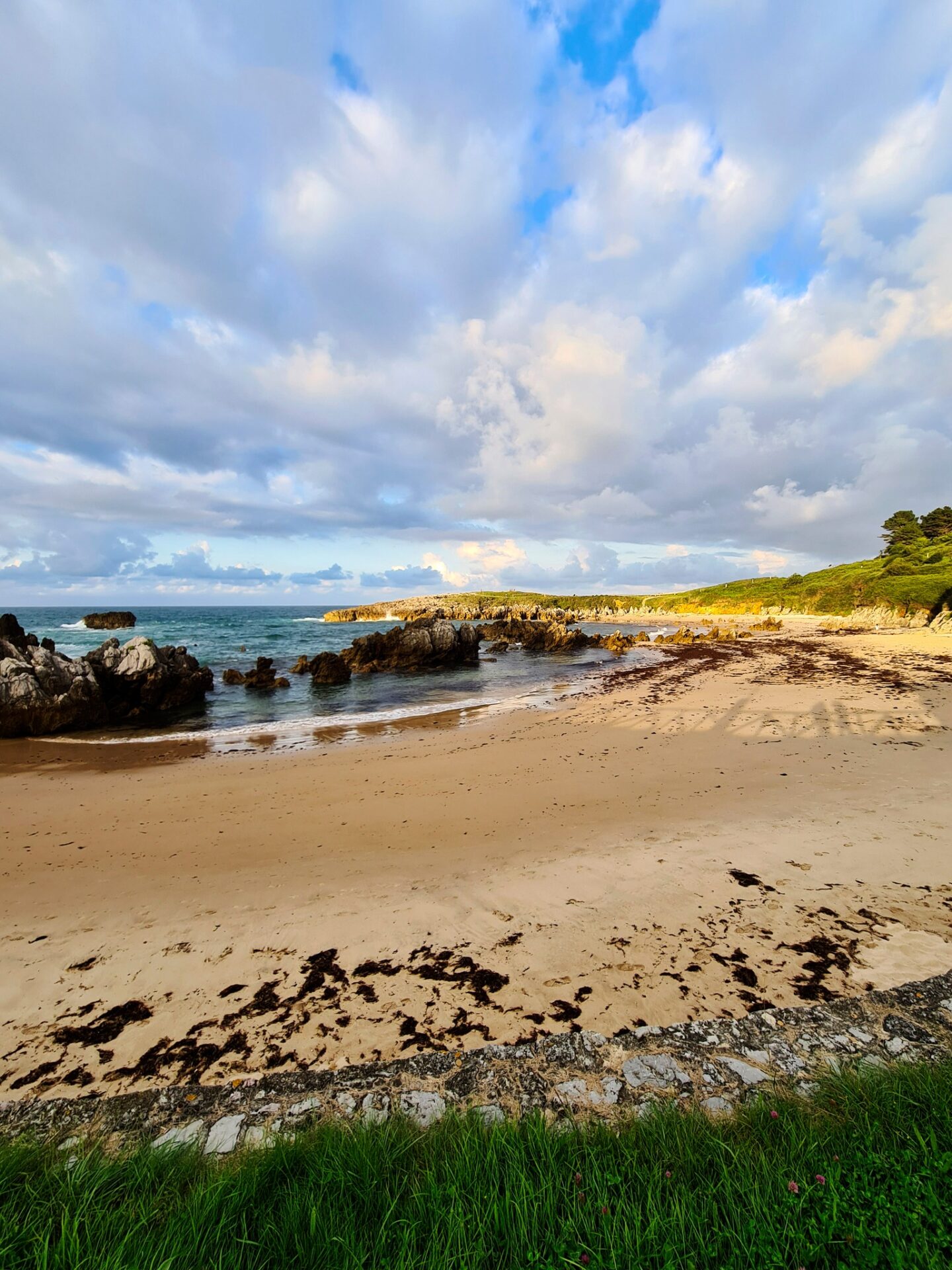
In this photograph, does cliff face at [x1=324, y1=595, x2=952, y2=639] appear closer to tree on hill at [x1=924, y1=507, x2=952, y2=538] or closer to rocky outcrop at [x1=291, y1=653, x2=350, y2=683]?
rocky outcrop at [x1=291, y1=653, x2=350, y2=683]

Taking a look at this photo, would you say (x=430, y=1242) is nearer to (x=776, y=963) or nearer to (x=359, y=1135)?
(x=359, y=1135)

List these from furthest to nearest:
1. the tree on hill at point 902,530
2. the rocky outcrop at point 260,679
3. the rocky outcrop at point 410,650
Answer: the tree on hill at point 902,530 < the rocky outcrop at point 410,650 < the rocky outcrop at point 260,679

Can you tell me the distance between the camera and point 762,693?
18.6 m

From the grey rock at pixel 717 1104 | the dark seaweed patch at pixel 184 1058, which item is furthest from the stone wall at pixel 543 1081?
the dark seaweed patch at pixel 184 1058

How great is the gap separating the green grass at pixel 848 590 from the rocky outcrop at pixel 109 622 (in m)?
87.1

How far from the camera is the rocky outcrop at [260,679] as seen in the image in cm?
2553

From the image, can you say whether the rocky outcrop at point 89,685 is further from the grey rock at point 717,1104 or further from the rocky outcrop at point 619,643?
the rocky outcrop at point 619,643

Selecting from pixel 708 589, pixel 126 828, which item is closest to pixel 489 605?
pixel 708 589

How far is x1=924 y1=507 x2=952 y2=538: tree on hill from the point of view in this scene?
234 ft

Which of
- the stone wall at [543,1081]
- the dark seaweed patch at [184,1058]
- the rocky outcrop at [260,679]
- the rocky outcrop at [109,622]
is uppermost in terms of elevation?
the rocky outcrop at [109,622]

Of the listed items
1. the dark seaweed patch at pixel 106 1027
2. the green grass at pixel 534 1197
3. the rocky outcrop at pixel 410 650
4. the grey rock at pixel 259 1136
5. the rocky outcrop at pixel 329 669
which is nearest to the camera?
the green grass at pixel 534 1197

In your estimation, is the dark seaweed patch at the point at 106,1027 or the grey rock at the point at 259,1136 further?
the dark seaweed patch at the point at 106,1027

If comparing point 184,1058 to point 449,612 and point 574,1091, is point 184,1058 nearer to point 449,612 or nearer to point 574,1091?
point 574,1091

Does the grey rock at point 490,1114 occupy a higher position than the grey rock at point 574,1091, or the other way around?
the grey rock at point 490,1114
